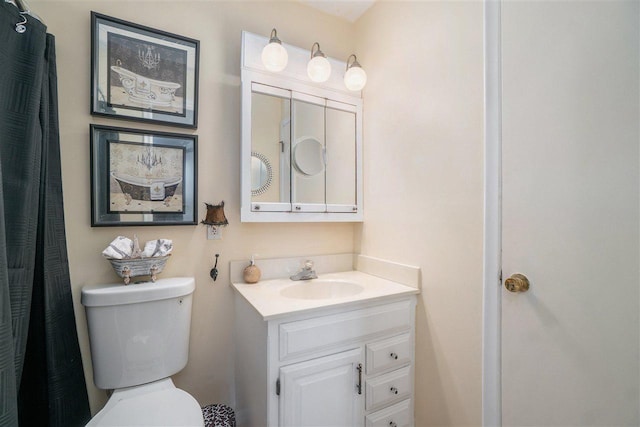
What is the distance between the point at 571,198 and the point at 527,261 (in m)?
0.26

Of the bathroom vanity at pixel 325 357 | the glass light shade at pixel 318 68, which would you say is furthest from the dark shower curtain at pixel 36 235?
the glass light shade at pixel 318 68

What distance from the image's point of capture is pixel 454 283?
1.27 meters

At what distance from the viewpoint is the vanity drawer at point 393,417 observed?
130cm

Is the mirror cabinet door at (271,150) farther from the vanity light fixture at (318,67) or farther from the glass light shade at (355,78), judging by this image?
the glass light shade at (355,78)

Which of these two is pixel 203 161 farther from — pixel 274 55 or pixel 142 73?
pixel 274 55

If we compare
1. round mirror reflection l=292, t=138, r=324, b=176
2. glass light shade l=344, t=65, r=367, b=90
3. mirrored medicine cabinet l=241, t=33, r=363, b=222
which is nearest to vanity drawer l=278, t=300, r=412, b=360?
mirrored medicine cabinet l=241, t=33, r=363, b=222

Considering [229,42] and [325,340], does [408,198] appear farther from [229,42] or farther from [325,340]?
[229,42]

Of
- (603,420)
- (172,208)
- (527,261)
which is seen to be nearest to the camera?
(603,420)

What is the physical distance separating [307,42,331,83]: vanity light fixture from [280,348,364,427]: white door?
1426mm

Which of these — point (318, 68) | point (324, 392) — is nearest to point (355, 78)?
point (318, 68)

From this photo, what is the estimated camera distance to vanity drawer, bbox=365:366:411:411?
129 centimetres

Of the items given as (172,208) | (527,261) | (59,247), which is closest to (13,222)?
(59,247)

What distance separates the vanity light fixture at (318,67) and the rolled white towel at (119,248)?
1260mm

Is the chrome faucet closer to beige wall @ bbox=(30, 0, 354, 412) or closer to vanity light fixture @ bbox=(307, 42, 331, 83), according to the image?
beige wall @ bbox=(30, 0, 354, 412)
